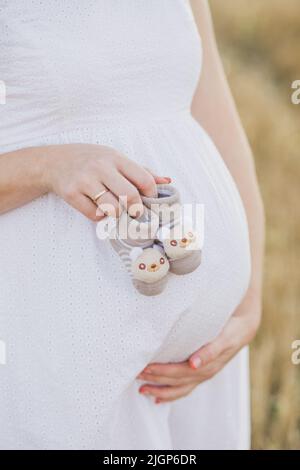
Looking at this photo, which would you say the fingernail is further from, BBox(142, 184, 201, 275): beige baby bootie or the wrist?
the wrist

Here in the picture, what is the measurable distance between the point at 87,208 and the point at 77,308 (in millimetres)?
178

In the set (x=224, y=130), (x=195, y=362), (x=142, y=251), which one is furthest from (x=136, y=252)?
(x=224, y=130)

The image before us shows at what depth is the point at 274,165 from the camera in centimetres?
464

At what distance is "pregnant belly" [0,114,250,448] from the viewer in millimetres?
1356

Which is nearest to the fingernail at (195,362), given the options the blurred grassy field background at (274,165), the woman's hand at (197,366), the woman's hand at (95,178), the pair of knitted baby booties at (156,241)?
the woman's hand at (197,366)

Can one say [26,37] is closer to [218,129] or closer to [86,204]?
[86,204]

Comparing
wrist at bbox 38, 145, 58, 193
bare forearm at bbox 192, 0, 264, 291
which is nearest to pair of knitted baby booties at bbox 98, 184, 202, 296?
wrist at bbox 38, 145, 58, 193

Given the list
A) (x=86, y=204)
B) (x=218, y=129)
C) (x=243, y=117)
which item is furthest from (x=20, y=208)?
(x=243, y=117)

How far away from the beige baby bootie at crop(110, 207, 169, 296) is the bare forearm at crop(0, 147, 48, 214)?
0.15m

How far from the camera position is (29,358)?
138 centimetres

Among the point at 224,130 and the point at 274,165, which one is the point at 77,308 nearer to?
the point at 224,130

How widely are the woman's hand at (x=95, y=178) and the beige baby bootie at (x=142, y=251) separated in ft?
0.06

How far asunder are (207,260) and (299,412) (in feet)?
4.94

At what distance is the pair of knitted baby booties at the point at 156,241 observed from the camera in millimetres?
1282
